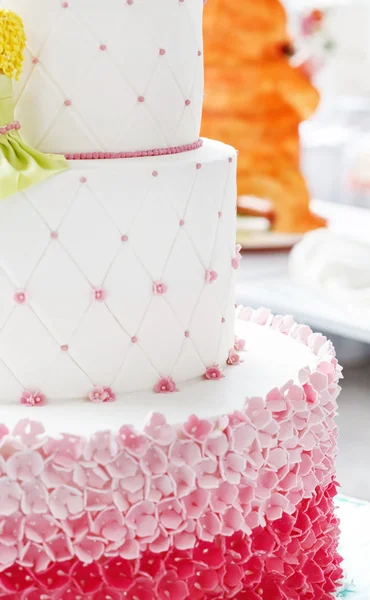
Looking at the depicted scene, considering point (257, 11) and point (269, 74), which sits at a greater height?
point (257, 11)

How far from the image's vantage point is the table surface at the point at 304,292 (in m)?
4.38

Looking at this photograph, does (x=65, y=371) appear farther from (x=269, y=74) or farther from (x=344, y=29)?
(x=344, y=29)

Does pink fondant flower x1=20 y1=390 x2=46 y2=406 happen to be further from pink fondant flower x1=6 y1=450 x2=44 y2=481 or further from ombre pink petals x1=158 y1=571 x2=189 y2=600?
ombre pink petals x1=158 y1=571 x2=189 y2=600

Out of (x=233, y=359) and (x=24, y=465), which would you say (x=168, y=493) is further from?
(x=233, y=359)

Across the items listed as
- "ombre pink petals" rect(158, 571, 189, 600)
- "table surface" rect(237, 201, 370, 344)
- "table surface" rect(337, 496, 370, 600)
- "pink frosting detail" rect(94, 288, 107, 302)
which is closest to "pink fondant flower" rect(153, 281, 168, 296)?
"pink frosting detail" rect(94, 288, 107, 302)

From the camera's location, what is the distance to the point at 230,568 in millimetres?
1988

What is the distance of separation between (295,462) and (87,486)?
0.50 metres

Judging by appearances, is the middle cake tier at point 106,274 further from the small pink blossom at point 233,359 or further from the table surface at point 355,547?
the table surface at point 355,547

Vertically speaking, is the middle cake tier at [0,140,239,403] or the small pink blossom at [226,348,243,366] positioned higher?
the middle cake tier at [0,140,239,403]

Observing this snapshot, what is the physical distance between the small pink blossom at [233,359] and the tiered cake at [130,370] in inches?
4.8

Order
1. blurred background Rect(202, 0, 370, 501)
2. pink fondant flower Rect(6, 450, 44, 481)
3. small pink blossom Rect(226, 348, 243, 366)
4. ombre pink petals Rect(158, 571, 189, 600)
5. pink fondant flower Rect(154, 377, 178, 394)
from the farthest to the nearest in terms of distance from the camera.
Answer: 1. blurred background Rect(202, 0, 370, 501)
2. small pink blossom Rect(226, 348, 243, 366)
3. pink fondant flower Rect(154, 377, 178, 394)
4. ombre pink petals Rect(158, 571, 189, 600)
5. pink fondant flower Rect(6, 450, 44, 481)

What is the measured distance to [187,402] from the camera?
200 cm

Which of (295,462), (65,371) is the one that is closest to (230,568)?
(295,462)

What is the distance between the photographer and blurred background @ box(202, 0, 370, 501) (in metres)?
5.84
